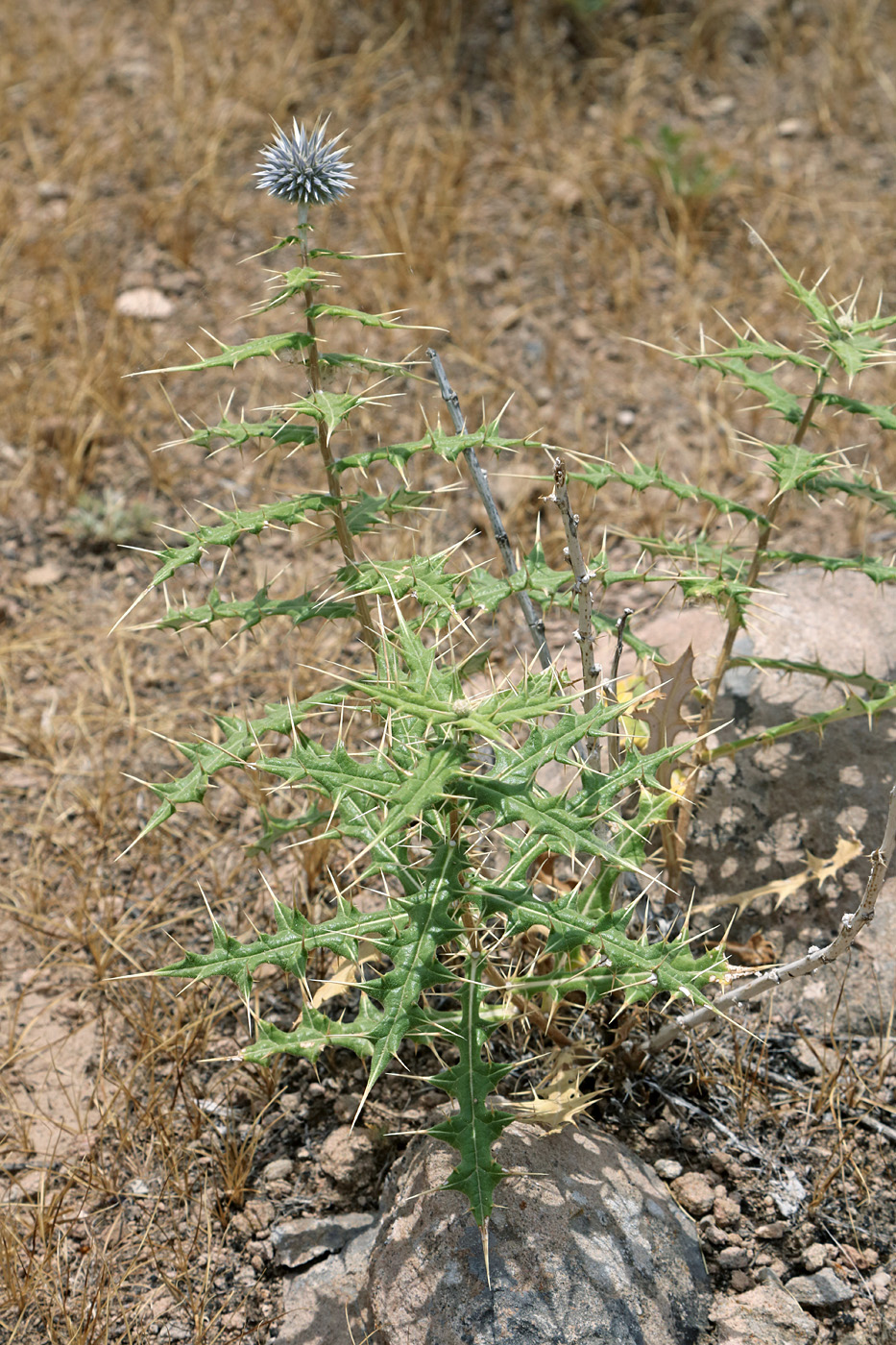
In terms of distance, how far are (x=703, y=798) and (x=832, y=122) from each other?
3.57 m

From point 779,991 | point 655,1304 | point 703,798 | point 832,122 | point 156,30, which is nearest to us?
point 655,1304

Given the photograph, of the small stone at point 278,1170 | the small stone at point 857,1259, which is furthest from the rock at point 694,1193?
the small stone at point 278,1170

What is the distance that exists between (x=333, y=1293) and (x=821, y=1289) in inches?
36.4

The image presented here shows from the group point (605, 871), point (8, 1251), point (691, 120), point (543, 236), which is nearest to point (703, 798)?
point (605, 871)

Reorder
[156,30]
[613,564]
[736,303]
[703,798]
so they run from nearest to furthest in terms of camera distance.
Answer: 1. [703,798]
2. [613,564]
3. [736,303]
4. [156,30]

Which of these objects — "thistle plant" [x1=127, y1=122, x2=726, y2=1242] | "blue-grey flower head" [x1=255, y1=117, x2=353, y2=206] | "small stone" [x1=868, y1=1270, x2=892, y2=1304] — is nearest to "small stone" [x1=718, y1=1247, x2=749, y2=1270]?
"small stone" [x1=868, y1=1270, x2=892, y2=1304]

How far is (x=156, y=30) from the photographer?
204 inches

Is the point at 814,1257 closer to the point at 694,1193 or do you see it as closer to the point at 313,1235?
the point at 694,1193

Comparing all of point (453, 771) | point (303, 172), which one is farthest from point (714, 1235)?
point (303, 172)

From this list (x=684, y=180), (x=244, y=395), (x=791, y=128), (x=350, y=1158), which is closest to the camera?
(x=350, y=1158)

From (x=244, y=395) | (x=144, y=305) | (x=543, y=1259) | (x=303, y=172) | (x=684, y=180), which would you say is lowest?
(x=543, y=1259)

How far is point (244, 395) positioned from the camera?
4.03m

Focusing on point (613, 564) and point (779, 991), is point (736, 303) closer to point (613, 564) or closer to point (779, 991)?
point (613, 564)

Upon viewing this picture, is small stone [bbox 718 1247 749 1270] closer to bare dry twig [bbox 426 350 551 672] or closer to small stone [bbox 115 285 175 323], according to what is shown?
bare dry twig [bbox 426 350 551 672]
